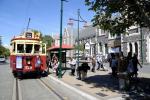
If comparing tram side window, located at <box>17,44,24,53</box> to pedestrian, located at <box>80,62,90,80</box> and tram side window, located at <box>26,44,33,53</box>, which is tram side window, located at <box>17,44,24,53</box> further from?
pedestrian, located at <box>80,62,90,80</box>

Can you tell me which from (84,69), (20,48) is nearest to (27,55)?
(20,48)

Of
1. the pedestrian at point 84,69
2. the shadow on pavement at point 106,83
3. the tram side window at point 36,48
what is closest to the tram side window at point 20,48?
the tram side window at point 36,48

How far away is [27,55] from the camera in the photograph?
24109 millimetres

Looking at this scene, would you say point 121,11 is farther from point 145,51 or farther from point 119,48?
point 119,48

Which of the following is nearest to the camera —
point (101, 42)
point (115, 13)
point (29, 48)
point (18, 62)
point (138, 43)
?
point (115, 13)

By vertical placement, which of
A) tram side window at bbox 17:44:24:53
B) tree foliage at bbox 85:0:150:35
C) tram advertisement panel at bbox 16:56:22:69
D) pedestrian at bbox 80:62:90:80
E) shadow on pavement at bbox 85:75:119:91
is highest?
tree foliage at bbox 85:0:150:35

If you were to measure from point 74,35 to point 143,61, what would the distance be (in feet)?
175

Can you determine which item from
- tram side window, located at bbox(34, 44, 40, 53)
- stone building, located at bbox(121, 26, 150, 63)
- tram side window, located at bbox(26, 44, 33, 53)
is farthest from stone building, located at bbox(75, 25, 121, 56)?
tram side window, located at bbox(26, 44, 33, 53)

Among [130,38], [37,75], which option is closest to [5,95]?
[37,75]

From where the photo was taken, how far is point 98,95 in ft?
45.4

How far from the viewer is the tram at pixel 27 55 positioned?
2370 centimetres

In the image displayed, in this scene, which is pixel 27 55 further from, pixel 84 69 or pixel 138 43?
pixel 138 43

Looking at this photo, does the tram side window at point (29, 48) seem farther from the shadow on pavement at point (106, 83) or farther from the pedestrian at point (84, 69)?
the shadow on pavement at point (106, 83)

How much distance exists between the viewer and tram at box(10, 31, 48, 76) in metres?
23.7
